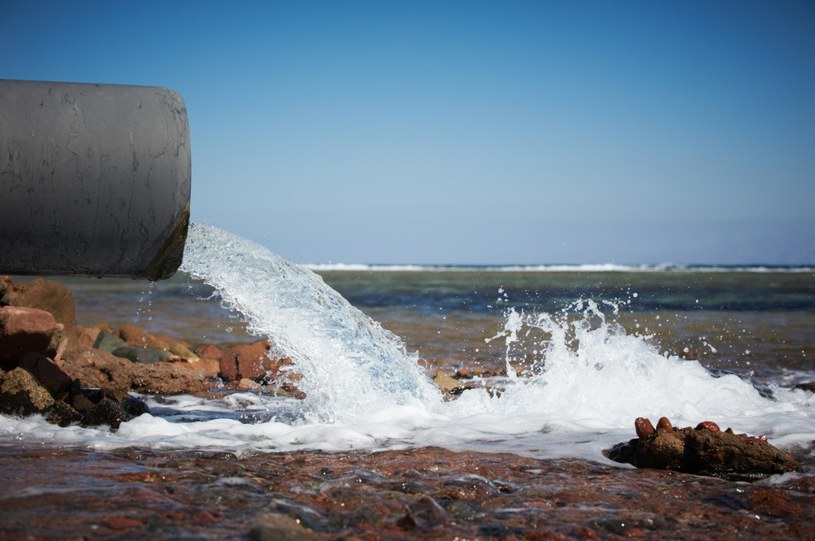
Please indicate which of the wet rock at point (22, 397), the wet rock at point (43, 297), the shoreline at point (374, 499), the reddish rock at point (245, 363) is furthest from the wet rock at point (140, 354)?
Answer: the shoreline at point (374, 499)

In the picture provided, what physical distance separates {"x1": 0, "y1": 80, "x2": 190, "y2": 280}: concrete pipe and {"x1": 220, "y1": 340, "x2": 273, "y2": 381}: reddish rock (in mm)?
3782

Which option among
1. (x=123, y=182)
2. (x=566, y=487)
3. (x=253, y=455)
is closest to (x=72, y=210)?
(x=123, y=182)

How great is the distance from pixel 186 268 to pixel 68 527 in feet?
9.91

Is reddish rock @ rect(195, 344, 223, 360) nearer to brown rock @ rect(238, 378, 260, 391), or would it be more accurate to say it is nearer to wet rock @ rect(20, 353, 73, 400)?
brown rock @ rect(238, 378, 260, 391)

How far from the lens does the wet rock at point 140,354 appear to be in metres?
8.84

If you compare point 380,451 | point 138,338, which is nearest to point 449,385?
point 380,451

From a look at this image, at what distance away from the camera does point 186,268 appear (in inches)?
218

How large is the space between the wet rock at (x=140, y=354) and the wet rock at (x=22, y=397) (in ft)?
12.1

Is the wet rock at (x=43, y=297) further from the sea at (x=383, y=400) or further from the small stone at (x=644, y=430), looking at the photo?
the small stone at (x=644, y=430)

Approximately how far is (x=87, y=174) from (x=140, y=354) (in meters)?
4.90

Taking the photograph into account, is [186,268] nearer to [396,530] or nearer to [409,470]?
[409,470]

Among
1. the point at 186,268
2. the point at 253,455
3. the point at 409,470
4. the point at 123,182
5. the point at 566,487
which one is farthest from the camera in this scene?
the point at 186,268

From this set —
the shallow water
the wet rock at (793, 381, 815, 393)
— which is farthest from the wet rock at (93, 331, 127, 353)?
the wet rock at (793, 381, 815, 393)

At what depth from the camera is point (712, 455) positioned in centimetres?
387
